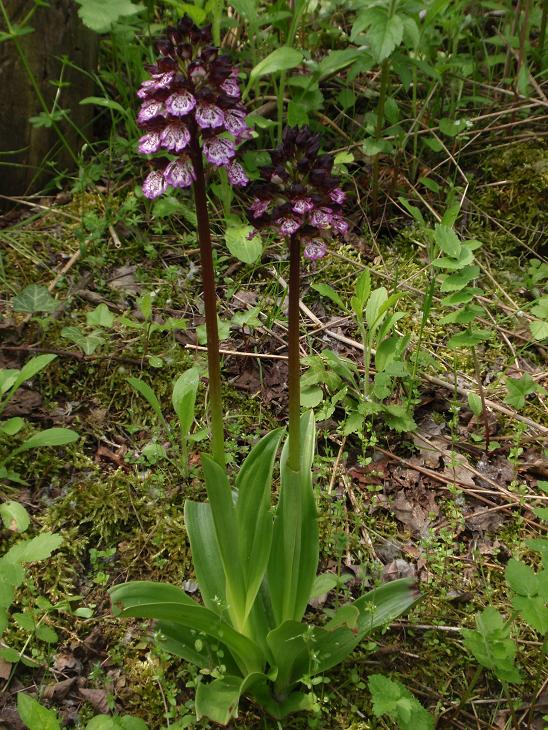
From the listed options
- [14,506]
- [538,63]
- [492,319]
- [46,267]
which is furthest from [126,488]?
[538,63]

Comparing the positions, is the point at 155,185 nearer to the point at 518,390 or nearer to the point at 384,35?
the point at 518,390

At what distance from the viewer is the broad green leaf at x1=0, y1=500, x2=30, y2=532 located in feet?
7.97

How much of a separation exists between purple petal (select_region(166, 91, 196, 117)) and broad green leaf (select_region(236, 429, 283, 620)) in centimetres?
96

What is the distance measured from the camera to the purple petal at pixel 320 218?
1679mm

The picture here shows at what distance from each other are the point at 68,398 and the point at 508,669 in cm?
189

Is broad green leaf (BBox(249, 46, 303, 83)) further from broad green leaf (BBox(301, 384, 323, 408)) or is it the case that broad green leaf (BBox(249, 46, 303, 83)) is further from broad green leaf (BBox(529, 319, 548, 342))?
broad green leaf (BBox(529, 319, 548, 342))

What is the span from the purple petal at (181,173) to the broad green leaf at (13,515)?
4.35 ft

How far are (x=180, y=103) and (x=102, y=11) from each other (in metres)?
1.83

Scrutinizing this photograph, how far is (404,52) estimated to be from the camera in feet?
13.6

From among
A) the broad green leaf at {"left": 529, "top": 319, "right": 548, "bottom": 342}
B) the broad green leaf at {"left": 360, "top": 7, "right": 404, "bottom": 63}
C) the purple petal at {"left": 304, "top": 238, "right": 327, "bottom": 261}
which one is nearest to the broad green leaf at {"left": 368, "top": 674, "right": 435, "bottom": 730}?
the purple petal at {"left": 304, "top": 238, "right": 327, "bottom": 261}

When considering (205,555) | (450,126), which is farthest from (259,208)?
(450,126)

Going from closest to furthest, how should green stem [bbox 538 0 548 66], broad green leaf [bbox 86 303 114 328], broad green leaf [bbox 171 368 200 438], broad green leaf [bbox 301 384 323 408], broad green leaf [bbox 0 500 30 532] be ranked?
1. broad green leaf [bbox 0 500 30 532]
2. broad green leaf [bbox 171 368 200 438]
3. broad green leaf [bbox 301 384 323 408]
4. broad green leaf [bbox 86 303 114 328]
5. green stem [bbox 538 0 548 66]

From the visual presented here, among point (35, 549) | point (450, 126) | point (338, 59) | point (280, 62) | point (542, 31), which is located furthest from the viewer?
point (542, 31)

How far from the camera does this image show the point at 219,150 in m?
1.63
